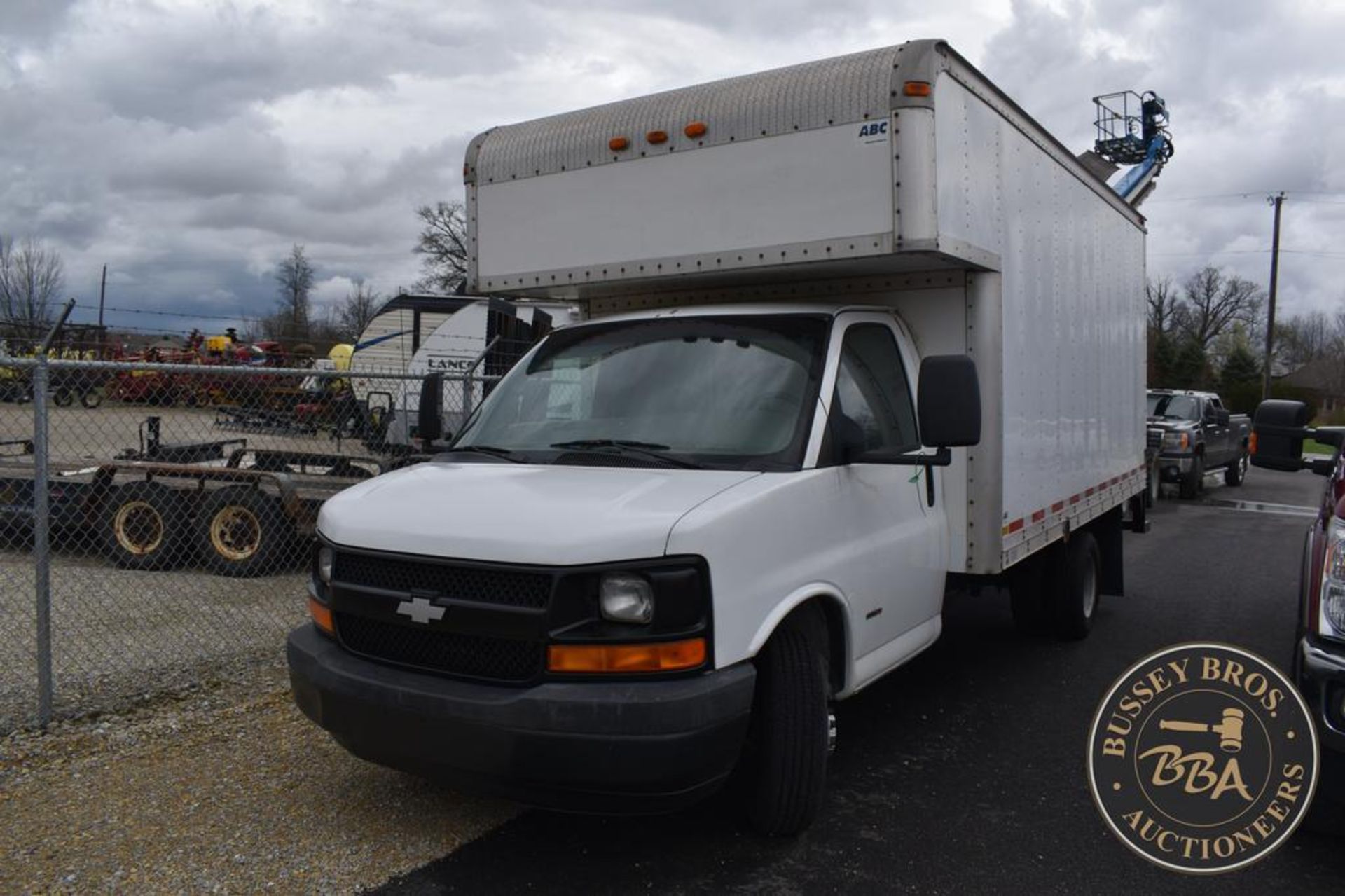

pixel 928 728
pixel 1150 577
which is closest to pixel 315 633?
pixel 928 728

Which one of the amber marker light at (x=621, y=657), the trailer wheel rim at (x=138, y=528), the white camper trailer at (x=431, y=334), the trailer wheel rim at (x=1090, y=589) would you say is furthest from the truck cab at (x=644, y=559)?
the white camper trailer at (x=431, y=334)

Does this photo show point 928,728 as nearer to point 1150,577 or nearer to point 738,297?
point 738,297

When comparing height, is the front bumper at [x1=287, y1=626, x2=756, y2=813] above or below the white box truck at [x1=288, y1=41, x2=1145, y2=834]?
below

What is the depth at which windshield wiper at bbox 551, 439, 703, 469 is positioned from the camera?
12.4ft

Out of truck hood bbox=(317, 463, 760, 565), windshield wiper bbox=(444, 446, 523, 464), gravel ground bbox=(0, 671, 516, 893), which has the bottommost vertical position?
gravel ground bbox=(0, 671, 516, 893)

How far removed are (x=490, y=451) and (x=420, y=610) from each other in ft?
3.46

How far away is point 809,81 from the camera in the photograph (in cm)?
446

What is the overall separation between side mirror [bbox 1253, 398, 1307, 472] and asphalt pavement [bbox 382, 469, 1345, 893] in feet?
5.22

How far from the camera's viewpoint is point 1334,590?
3.45 metres

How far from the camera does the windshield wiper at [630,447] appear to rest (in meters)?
3.78

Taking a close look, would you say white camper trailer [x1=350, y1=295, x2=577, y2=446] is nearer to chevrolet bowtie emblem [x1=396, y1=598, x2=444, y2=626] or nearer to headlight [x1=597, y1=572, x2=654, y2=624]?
chevrolet bowtie emblem [x1=396, y1=598, x2=444, y2=626]

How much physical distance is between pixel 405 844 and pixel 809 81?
3.53 metres

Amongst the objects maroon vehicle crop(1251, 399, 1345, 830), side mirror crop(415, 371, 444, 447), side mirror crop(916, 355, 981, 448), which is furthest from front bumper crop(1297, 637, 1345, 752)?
side mirror crop(415, 371, 444, 447)

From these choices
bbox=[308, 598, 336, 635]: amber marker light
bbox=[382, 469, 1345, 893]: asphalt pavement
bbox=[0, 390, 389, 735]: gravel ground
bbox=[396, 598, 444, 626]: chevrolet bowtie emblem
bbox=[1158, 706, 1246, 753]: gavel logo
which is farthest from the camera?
bbox=[0, 390, 389, 735]: gravel ground
